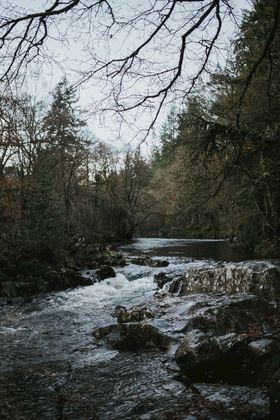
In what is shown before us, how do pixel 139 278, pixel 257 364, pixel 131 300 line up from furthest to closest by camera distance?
pixel 139 278 < pixel 131 300 < pixel 257 364

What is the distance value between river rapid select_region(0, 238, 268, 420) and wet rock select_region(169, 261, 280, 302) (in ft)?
8.70

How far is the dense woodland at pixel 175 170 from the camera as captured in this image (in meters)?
6.89

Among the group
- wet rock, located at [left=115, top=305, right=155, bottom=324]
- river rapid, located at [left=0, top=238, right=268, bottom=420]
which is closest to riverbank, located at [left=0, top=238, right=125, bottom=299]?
river rapid, located at [left=0, top=238, right=268, bottom=420]

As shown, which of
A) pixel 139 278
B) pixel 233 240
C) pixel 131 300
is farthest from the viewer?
pixel 233 240

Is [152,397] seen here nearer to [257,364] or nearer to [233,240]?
[257,364]

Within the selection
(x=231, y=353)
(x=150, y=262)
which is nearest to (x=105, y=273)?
(x=150, y=262)

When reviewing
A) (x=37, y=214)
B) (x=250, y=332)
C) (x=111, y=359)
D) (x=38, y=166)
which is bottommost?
(x=111, y=359)

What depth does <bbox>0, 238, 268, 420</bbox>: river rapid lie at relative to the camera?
4.96 meters

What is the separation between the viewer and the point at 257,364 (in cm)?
562

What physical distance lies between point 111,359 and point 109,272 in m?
9.52

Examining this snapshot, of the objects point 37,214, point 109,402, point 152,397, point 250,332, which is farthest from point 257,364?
point 37,214

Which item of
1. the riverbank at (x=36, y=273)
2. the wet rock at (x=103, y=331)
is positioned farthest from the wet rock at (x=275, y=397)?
the riverbank at (x=36, y=273)

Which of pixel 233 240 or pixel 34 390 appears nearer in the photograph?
pixel 34 390

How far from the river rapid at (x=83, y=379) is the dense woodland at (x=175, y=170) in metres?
2.01
